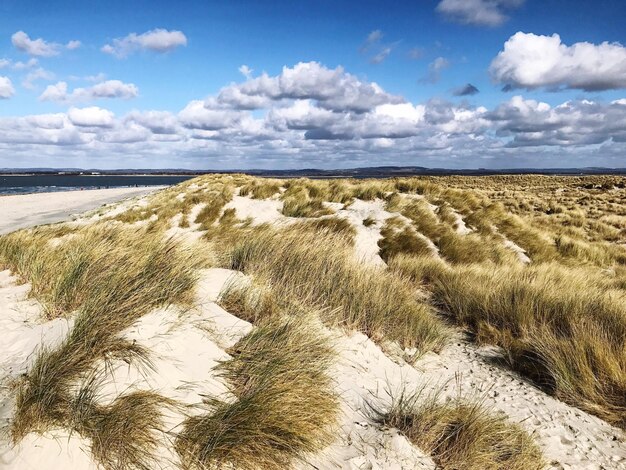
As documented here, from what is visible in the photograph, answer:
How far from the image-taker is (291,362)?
122 inches

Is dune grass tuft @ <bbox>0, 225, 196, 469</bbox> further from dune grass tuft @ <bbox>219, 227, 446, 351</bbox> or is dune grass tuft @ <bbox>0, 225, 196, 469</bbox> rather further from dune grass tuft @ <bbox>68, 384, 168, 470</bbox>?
dune grass tuft @ <bbox>219, 227, 446, 351</bbox>

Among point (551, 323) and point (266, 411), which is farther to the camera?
point (551, 323)

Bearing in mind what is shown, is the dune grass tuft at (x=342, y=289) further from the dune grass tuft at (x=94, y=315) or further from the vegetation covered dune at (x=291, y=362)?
the dune grass tuft at (x=94, y=315)

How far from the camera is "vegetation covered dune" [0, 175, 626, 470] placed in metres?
2.33

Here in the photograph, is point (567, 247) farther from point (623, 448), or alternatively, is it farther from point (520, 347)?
point (623, 448)

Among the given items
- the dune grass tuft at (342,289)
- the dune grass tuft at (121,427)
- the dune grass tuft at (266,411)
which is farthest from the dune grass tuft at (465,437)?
the dune grass tuft at (121,427)

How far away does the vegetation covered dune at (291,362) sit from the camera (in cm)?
233

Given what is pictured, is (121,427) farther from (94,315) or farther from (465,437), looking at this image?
(465,437)

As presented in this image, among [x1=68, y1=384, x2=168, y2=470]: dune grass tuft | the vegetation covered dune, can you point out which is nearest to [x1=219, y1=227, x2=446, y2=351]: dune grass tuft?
the vegetation covered dune

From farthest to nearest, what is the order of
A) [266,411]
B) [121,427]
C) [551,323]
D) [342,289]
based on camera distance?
[342,289], [551,323], [266,411], [121,427]

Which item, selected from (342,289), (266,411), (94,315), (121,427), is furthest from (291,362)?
(342,289)

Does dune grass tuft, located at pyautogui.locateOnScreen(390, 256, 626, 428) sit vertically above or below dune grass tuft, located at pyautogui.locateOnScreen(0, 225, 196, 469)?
below

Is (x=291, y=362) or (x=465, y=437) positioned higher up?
(x=291, y=362)

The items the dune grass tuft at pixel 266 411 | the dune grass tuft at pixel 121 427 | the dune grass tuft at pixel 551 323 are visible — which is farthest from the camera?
the dune grass tuft at pixel 551 323
